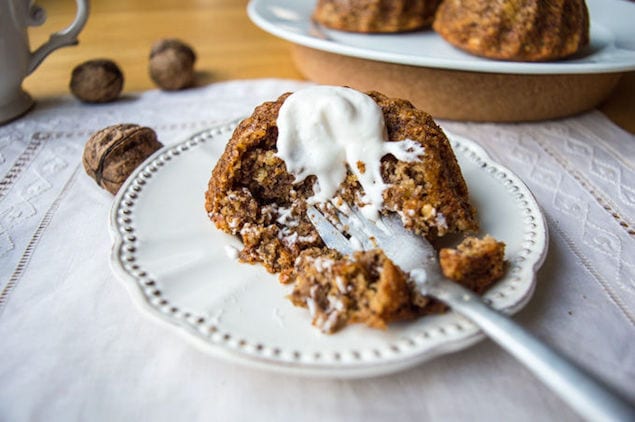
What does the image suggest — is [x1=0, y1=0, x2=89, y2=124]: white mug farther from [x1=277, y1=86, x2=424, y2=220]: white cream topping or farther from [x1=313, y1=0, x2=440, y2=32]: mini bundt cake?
[x1=277, y1=86, x2=424, y2=220]: white cream topping

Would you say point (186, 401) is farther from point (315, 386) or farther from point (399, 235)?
point (399, 235)

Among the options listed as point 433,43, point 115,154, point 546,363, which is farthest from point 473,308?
point 433,43

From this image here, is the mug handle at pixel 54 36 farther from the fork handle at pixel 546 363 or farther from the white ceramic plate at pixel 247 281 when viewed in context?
the fork handle at pixel 546 363

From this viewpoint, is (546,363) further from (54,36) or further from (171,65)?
(54,36)

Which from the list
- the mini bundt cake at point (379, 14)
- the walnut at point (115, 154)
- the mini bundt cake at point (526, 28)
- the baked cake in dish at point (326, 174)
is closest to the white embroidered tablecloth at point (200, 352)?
the walnut at point (115, 154)

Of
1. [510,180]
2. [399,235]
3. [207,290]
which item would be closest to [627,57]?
[510,180]

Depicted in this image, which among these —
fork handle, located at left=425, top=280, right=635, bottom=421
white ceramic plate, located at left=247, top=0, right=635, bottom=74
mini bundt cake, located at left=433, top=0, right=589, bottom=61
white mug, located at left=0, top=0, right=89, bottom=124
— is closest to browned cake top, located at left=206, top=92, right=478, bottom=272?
fork handle, located at left=425, top=280, right=635, bottom=421
